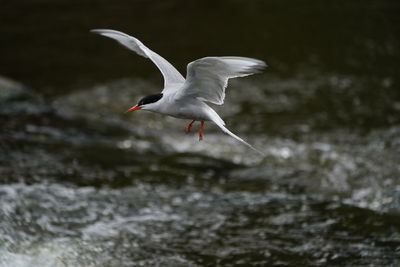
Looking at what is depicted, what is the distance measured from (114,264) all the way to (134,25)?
7921 mm

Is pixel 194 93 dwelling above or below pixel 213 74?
below

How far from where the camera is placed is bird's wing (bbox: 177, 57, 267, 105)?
423cm

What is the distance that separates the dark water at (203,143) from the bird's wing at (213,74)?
5.58 ft

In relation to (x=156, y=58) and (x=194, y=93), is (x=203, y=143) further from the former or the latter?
(x=194, y=93)

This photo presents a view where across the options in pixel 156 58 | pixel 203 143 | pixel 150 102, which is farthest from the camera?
pixel 203 143

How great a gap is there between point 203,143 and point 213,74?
4.39 meters

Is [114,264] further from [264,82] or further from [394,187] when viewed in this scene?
[264,82]

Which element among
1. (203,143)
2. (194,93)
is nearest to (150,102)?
(194,93)

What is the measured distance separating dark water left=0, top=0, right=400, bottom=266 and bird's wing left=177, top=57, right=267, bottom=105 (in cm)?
170

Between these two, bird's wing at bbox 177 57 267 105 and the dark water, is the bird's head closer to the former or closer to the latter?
bird's wing at bbox 177 57 267 105

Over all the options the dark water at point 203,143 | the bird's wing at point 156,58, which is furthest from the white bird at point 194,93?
the dark water at point 203,143

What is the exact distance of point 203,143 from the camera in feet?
29.3

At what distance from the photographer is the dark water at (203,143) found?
610 cm

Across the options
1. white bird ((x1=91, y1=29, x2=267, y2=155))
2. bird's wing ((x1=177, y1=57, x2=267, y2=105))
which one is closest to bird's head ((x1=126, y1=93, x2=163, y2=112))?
white bird ((x1=91, y1=29, x2=267, y2=155))
